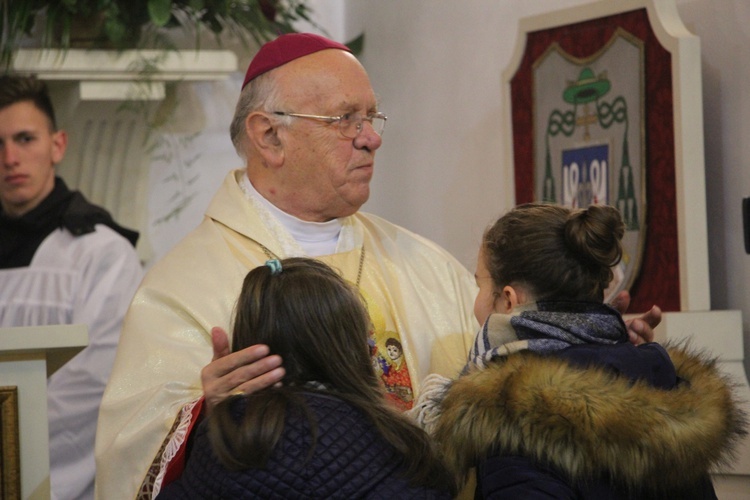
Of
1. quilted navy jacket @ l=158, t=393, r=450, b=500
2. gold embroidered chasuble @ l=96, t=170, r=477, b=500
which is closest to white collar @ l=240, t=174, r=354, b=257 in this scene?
gold embroidered chasuble @ l=96, t=170, r=477, b=500

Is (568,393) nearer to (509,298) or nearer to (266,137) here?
(509,298)

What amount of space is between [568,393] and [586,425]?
0.07 metres

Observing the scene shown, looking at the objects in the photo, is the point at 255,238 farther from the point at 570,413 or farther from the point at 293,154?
the point at 570,413

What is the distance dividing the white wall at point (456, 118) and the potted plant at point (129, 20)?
0.37 meters

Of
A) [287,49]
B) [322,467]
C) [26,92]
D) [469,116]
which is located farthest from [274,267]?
[26,92]

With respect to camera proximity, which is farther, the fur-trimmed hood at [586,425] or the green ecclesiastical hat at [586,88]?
the green ecclesiastical hat at [586,88]

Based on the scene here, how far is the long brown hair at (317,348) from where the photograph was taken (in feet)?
6.92

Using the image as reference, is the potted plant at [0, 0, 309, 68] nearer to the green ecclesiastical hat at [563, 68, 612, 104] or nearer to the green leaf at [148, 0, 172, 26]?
the green leaf at [148, 0, 172, 26]

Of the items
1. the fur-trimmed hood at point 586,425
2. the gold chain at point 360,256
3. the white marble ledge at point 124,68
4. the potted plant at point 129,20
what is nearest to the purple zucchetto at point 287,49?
the gold chain at point 360,256

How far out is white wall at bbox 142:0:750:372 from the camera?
11.7 ft

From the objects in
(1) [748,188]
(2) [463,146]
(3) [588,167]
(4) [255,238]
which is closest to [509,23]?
(2) [463,146]

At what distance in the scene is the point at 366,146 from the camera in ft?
10.6

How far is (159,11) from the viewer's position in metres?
4.78

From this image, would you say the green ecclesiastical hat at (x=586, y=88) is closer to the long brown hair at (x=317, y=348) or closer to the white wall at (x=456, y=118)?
the white wall at (x=456, y=118)
